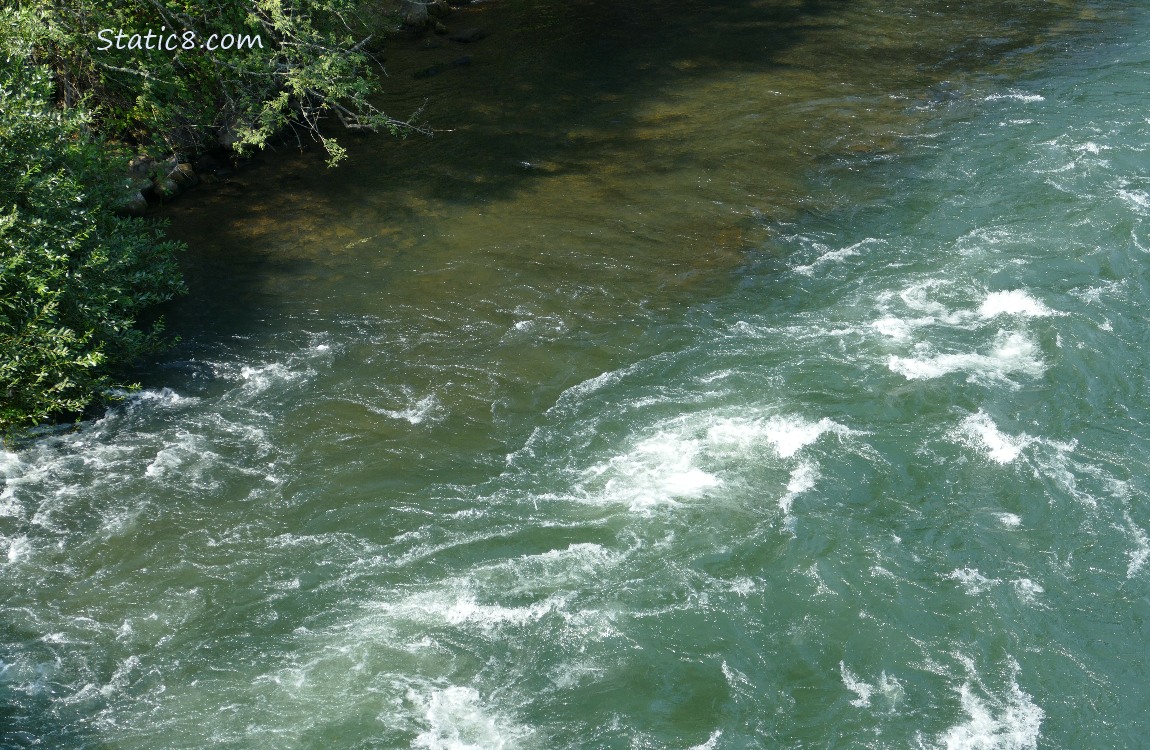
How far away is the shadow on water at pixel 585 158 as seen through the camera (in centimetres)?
1888

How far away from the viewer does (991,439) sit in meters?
14.0

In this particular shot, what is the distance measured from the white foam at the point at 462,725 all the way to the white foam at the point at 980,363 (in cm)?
832

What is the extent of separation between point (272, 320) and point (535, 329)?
4.79m

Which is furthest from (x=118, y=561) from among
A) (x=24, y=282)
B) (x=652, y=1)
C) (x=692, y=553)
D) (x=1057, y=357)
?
(x=652, y=1)

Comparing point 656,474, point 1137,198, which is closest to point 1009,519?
point 656,474

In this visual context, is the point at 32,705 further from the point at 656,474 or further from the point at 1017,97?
the point at 1017,97

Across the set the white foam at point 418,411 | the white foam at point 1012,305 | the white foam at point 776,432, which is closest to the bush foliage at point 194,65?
the white foam at point 418,411

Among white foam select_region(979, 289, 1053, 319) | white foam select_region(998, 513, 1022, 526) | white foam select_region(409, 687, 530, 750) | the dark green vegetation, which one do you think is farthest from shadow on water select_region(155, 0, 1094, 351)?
white foam select_region(409, 687, 530, 750)

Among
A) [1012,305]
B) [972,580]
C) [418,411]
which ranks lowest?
[972,580]

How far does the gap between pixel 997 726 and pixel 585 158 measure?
52.0ft

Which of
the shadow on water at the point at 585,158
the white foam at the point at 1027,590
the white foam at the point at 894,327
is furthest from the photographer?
the shadow on water at the point at 585,158

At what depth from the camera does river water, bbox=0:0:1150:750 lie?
11055 millimetres

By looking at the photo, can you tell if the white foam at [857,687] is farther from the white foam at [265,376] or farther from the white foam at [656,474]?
the white foam at [265,376]

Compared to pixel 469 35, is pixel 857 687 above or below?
below
